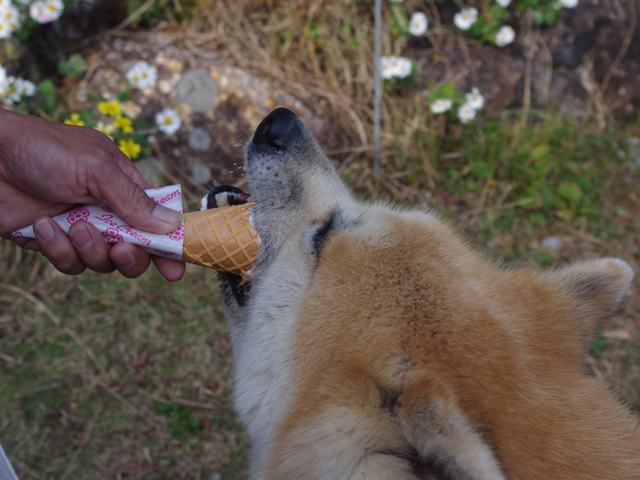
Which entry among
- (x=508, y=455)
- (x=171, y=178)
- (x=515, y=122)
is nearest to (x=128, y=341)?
(x=171, y=178)

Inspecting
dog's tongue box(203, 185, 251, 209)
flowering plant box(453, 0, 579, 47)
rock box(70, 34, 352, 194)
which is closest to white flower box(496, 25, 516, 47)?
flowering plant box(453, 0, 579, 47)

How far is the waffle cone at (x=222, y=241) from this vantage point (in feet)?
6.19

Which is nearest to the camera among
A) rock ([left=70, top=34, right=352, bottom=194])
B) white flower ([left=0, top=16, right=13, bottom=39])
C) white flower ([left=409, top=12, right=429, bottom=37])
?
white flower ([left=0, top=16, right=13, bottom=39])

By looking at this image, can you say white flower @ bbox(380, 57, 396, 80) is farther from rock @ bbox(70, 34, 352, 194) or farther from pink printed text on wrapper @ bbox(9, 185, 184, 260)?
pink printed text on wrapper @ bbox(9, 185, 184, 260)

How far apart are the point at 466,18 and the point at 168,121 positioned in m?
3.06

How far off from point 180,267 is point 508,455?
1.64 m

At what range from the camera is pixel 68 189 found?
1.93 meters

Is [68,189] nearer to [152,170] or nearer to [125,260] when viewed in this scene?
[125,260]

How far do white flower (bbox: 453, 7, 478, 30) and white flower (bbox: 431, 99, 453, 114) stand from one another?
34.7 inches

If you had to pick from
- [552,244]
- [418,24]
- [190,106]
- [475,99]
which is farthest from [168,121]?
[552,244]

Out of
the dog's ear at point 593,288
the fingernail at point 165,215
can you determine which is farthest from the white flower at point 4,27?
the dog's ear at point 593,288

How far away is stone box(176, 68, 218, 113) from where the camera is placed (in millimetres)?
3949

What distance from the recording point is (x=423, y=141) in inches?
166

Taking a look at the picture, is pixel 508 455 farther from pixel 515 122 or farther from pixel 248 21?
pixel 248 21
